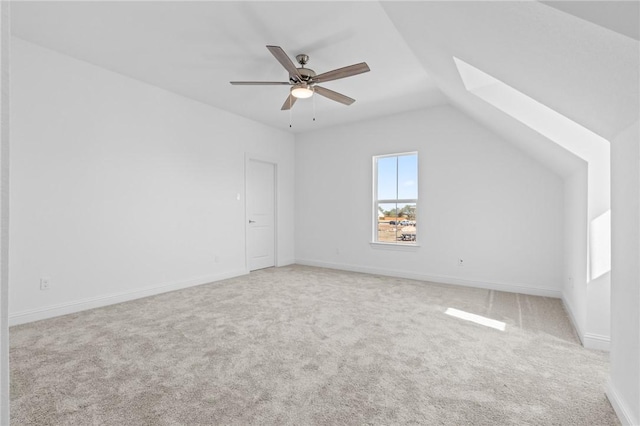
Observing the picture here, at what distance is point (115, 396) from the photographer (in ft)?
6.06

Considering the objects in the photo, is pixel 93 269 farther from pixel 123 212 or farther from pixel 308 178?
pixel 308 178

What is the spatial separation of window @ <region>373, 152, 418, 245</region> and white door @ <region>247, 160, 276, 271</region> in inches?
78.4

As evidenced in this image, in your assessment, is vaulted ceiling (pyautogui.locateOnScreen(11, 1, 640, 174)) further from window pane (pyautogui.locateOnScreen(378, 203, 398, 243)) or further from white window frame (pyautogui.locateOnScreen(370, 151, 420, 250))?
window pane (pyautogui.locateOnScreen(378, 203, 398, 243))

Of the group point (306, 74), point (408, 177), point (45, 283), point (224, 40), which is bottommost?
point (45, 283)

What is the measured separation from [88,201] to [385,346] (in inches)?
137

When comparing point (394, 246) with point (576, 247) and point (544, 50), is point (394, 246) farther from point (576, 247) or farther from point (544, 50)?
point (544, 50)

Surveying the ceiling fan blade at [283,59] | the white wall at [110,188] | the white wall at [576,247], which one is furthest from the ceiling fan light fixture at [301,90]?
the white wall at [576,247]

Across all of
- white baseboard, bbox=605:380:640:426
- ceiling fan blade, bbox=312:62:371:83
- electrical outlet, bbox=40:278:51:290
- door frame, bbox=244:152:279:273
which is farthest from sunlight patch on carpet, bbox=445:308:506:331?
electrical outlet, bbox=40:278:51:290

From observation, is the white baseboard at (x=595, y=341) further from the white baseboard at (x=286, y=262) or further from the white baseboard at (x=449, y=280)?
the white baseboard at (x=286, y=262)

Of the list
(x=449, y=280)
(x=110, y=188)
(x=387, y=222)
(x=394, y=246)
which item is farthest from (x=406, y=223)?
(x=110, y=188)

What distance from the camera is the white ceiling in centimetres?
248

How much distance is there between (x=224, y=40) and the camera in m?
2.89

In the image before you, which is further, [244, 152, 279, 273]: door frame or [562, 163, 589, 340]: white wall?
[244, 152, 279, 273]: door frame

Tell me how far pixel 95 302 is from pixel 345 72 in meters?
3.66
